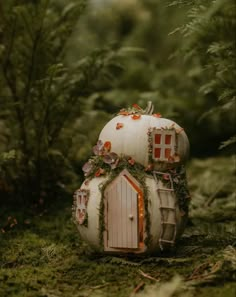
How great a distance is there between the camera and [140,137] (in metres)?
3.29

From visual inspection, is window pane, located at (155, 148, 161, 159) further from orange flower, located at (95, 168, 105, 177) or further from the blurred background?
the blurred background

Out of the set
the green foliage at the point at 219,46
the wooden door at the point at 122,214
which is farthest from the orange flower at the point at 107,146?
the green foliage at the point at 219,46

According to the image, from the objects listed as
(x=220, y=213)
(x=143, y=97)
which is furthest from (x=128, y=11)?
(x=220, y=213)

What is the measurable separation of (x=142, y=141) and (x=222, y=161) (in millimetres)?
3521

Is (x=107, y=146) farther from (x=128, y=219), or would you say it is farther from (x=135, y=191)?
(x=128, y=219)

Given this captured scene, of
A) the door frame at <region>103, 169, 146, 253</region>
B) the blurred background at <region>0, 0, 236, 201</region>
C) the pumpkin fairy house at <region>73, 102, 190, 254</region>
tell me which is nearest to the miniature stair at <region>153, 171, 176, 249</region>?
the pumpkin fairy house at <region>73, 102, 190, 254</region>

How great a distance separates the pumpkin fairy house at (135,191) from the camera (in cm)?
323

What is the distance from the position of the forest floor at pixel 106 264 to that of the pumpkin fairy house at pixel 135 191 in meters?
0.16

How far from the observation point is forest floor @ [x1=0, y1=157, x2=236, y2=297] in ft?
9.21

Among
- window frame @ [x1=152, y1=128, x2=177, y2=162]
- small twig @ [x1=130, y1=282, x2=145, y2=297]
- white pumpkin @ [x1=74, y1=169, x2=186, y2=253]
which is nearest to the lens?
small twig @ [x1=130, y1=282, x2=145, y2=297]

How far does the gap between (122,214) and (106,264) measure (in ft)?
1.12

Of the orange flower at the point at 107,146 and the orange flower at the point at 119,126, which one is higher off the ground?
the orange flower at the point at 119,126

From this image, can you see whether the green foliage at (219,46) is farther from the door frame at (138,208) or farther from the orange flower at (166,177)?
the door frame at (138,208)

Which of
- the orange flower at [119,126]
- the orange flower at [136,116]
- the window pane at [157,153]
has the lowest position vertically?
the window pane at [157,153]
